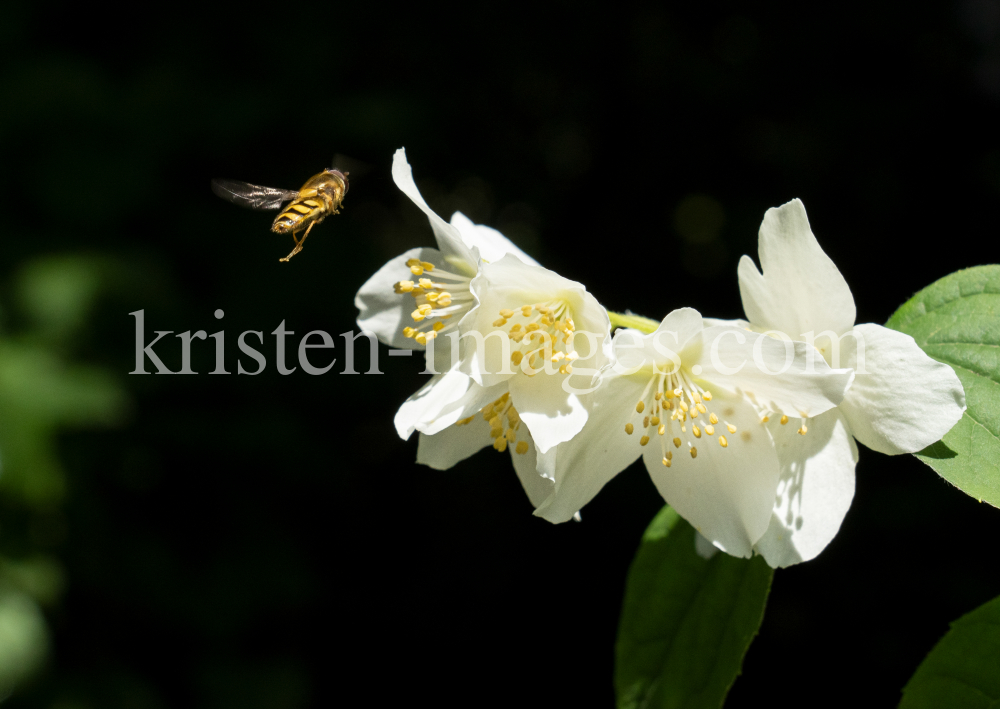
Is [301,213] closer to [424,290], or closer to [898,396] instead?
[424,290]

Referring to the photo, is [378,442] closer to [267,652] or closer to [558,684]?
[267,652]

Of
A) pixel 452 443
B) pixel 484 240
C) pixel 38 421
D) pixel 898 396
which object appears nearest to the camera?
pixel 898 396

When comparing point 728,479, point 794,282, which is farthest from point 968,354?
point 728,479

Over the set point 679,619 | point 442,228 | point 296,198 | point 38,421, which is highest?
point 296,198

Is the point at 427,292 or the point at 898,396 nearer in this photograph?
the point at 898,396

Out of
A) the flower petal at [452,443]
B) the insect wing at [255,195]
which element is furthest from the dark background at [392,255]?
the flower petal at [452,443]

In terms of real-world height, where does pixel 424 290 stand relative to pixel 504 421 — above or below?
above

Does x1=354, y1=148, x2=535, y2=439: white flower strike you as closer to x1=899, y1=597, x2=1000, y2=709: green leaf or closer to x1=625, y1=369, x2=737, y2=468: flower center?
x1=625, y1=369, x2=737, y2=468: flower center
